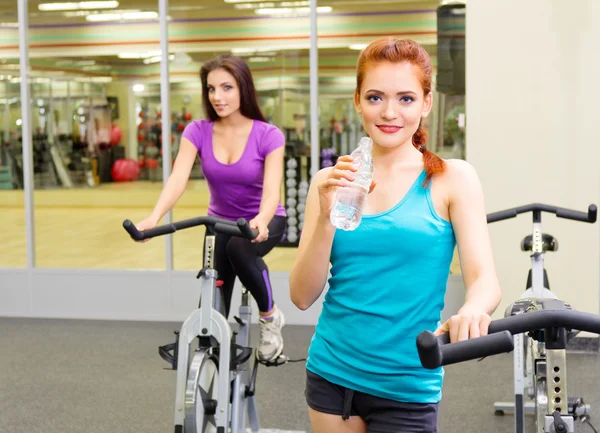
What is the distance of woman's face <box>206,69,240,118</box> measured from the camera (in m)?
3.98

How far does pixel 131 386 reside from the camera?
5.68 m

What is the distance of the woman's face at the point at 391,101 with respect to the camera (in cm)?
203

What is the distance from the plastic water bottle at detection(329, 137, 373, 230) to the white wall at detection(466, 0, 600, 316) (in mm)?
4747

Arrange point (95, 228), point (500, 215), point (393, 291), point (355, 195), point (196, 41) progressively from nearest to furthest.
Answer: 1. point (355, 195)
2. point (393, 291)
3. point (500, 215)
4. point (196, 41)
5. point (95, 228)

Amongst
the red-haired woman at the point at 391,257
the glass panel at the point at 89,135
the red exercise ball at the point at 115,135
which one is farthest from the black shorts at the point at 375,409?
the red exercise ball at the point at 115,135

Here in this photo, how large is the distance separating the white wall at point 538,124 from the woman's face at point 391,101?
4.72 metres

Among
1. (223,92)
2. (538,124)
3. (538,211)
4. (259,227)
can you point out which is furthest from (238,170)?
(538,124)

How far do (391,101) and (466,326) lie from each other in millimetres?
586

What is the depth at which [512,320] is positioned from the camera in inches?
59.6

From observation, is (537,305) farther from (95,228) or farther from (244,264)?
(95,228)

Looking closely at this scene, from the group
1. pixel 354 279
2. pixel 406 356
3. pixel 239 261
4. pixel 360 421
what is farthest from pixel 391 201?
pixel 239 261

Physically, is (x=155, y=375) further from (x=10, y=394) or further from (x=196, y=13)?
(x=196, y=13)

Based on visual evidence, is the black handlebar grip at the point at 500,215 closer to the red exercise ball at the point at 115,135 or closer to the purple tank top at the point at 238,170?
the purple tank top at the point at 238,170

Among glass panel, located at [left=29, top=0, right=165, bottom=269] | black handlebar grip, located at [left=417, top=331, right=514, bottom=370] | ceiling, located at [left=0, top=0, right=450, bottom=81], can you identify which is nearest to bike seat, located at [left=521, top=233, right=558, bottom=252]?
ceiling, located at [left=0, top=0, right=450, bottom=81]
